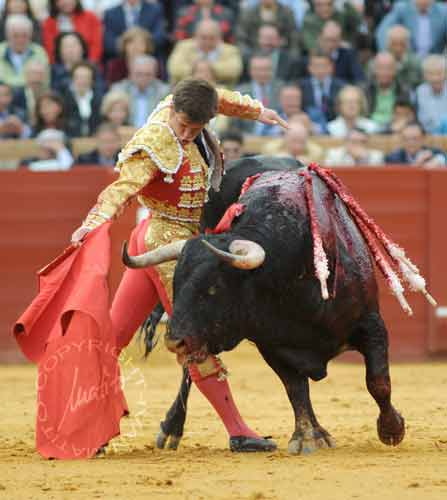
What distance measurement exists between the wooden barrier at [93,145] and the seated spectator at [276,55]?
3.35 feet

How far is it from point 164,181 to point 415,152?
16.5 feet

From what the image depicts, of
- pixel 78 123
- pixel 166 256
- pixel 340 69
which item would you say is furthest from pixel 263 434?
pixel 340 69

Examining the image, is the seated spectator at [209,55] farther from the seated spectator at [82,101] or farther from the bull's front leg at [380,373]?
the bull's front leg at [380,373]

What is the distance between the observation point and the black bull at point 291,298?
17.9 ft

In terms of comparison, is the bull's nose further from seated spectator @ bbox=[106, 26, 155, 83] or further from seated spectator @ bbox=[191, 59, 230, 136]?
seated spectator @ bbox=[106, 26, 155, 83]

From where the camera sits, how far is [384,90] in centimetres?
1157

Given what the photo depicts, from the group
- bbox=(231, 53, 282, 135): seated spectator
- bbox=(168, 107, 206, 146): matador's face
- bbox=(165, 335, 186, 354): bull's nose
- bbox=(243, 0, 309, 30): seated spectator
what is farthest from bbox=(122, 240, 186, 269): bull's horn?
bbox=(243, 0, 309, 30): seated spectator

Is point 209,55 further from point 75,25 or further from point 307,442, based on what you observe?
point 307,442

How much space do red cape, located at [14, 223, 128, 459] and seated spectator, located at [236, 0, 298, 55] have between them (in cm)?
581

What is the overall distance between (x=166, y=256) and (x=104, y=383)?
749 mm

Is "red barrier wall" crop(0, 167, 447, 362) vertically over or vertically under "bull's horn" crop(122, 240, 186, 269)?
under

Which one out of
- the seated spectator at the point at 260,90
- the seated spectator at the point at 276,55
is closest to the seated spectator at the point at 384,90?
the seated spectator at the point at 276,55

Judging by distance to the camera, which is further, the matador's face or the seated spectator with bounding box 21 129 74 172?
the seated spectator with bounding box 21 129 74 172

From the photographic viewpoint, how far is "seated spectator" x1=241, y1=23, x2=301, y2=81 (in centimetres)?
1147
